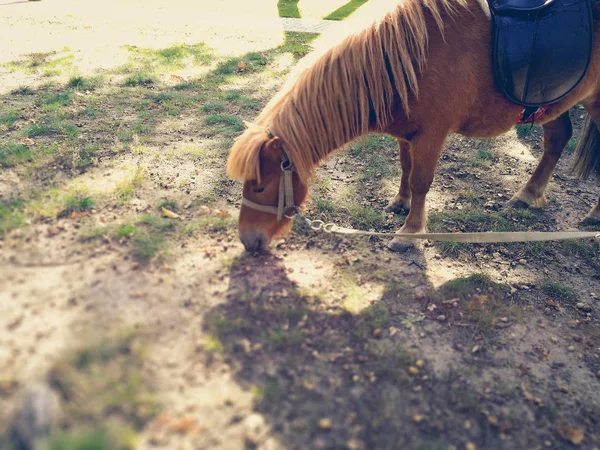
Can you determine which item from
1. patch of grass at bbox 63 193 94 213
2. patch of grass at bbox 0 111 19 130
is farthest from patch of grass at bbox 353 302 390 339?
patch of grass at bbox 0 111 19 130

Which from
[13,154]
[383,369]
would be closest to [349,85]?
[383,369]

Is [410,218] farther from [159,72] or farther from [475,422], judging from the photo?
[159,72]

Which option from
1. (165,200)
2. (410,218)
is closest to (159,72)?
(165,200)

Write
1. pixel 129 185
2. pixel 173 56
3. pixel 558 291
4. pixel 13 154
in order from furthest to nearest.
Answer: pixel 173 56 < pixel 13 154 < pixel 129 185 < pixel 558 291

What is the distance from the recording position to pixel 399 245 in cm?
388

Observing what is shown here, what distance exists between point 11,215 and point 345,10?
30.3 ft

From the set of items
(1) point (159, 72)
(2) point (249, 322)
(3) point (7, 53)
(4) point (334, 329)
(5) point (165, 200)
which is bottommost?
(4) point (334, 329)

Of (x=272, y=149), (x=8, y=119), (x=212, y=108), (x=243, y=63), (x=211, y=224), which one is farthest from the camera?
(x=243, y=63)

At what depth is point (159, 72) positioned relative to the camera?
675 cm

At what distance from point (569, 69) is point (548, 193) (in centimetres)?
188

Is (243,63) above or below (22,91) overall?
below

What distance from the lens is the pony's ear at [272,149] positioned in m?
2.96

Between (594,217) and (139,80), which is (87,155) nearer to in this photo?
(139,80)

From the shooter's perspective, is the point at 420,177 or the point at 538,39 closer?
the point at 538,39
